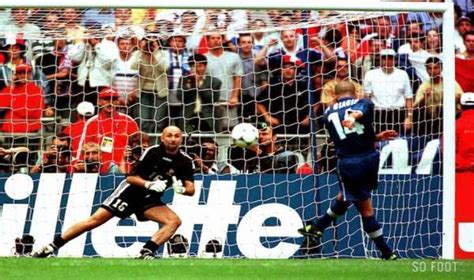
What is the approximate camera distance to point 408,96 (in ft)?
44.9

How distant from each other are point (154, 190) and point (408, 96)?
3.31 metres

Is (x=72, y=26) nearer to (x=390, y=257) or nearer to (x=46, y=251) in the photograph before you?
(x=46, y=251)

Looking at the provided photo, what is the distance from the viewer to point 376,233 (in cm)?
1271

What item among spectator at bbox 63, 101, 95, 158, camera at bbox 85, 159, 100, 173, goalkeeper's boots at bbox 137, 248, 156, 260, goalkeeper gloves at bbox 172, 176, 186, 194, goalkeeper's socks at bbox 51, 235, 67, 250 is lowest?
goalkeeper's boots at bbox 137, 248, 156, 260

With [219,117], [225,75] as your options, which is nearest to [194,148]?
[219,117]

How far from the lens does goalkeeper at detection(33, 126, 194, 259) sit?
41.7ft

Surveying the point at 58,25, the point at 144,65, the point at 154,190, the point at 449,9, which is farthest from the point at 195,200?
the point at 449,9

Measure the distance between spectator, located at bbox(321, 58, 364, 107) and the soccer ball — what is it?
37.4 inches

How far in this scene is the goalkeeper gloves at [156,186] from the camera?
12.7 metres

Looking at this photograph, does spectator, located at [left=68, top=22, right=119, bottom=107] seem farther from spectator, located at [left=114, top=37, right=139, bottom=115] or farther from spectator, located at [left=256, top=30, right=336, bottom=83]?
spectator, located at [left=256, top=30, right=336, bottom=83]

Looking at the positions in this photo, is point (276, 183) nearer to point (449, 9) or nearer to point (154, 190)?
point (154, 190)

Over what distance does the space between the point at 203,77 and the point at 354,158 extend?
2.17 meters

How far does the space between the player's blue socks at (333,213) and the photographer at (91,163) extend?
2465mm
